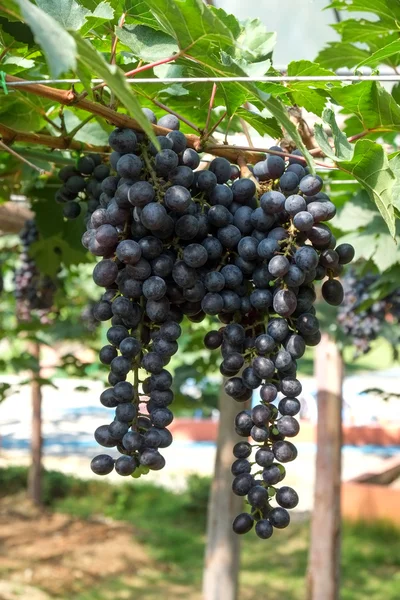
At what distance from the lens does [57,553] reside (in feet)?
19.9

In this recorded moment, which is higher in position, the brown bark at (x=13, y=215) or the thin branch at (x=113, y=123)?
the brown bark at (x=13, y=215)

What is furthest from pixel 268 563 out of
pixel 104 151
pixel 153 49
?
pixel 153 49

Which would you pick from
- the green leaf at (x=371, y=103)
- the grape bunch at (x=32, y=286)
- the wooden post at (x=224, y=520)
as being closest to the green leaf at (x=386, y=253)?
the green leaf at (x=371, y=103)

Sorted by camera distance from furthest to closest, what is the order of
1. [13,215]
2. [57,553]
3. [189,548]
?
[189,548] → [57,553] → [13,215]

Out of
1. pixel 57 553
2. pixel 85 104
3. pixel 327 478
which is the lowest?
pixel 57 553

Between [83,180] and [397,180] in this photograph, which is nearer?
[397,180]

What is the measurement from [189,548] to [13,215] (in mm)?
4525

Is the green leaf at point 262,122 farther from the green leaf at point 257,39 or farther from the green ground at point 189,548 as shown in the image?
the green ground at point 189,548

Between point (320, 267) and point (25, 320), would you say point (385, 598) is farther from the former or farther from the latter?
point (320, 267)

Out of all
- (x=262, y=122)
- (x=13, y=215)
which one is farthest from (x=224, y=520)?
(x=262, y=122)

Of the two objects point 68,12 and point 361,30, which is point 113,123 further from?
point 361,30

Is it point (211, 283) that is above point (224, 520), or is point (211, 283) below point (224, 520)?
above

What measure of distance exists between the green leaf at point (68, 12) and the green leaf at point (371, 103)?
44 cm

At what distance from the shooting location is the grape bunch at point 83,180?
1.44 metres
